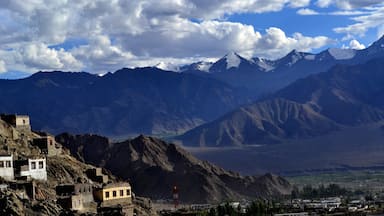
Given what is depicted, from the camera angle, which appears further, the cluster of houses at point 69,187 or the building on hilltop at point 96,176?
the building on hilltop at point 96,176

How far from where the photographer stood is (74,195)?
307 feet

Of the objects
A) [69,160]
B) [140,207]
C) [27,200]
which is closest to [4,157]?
[27,200]

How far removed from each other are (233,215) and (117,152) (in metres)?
91.0

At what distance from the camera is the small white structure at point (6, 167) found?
92312 millimetres

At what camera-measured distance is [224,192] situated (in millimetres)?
183250

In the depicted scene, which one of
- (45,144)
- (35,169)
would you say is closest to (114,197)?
(35,169)

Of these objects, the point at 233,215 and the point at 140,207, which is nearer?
the point at 233,215

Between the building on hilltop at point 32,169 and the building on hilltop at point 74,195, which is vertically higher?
the building on hilltop at point 32,169

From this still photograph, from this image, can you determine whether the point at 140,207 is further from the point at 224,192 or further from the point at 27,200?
the point at 224,192

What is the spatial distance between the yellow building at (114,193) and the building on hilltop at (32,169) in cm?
695

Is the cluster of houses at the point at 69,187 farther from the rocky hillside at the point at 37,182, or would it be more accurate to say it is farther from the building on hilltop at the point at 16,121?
the building on hilltop at the point at 16,121

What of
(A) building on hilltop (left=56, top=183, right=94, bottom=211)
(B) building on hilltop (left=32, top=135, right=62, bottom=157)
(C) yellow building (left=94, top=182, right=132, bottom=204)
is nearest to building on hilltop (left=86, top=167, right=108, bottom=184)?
(C) yellow building (left=94, top=182, right=132, bottom=204)

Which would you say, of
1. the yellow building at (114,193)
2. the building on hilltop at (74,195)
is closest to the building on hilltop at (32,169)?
the building on hilltop at (74,195)

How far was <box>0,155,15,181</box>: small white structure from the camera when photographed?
92312 millimetres
